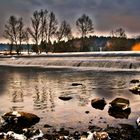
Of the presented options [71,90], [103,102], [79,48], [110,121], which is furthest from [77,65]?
[79,48]

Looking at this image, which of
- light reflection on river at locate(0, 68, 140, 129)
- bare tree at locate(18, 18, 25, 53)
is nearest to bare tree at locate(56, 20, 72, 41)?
bare tree at locate(18, 18, 25, 53)

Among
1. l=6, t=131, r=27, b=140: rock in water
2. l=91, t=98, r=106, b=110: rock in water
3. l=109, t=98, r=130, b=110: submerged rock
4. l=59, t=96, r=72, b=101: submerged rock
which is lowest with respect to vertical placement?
l=59, t=96, r=72, b=101: submerged rock

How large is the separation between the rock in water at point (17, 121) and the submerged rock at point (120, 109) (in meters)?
3.48

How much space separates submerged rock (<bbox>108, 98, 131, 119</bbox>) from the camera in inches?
584

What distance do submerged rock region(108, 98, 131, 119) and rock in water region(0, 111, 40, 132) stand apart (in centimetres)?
348

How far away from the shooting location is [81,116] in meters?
14.8

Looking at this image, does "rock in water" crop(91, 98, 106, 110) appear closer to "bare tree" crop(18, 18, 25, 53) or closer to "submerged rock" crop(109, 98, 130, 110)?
"submerged rock" crop(109, 98, 130, 110)

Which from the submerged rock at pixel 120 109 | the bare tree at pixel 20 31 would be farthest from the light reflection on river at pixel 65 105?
the bare tree at pixel 20 31

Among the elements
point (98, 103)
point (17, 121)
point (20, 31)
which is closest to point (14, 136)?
point (17, 121)

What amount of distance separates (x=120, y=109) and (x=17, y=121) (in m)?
4.88

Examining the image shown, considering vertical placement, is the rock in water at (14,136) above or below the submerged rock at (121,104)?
below

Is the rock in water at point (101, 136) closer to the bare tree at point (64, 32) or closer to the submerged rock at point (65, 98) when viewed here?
the submerged rock at point (65, 98)

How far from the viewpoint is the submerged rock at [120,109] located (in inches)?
584

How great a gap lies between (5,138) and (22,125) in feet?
6.60
